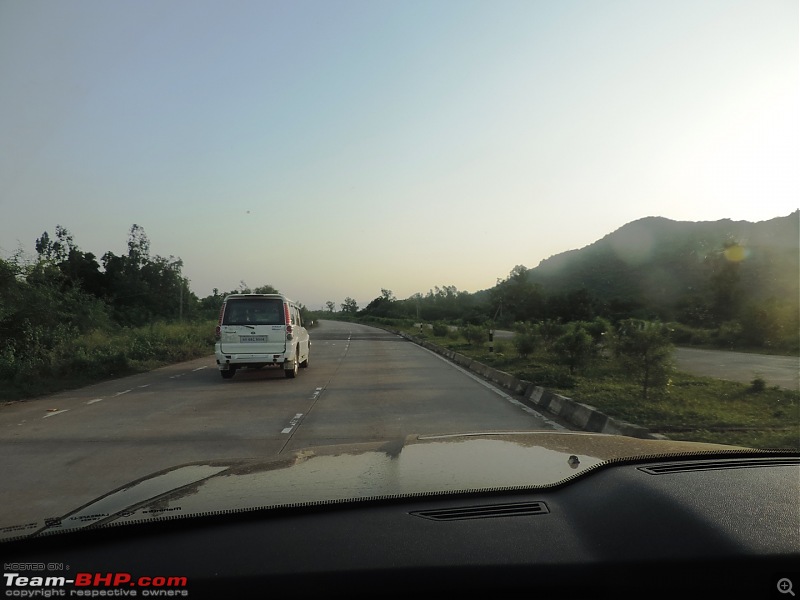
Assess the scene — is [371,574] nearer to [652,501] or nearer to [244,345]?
[652,501]

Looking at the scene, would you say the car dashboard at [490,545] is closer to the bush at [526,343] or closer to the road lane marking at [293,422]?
the road lane marking at [293,422]

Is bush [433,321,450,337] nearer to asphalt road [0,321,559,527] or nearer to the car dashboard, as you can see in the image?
asphalt road [0,321,559,527]

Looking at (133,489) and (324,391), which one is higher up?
(133,489)

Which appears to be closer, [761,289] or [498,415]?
[498,415]

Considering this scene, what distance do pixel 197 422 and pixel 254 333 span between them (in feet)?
19.0

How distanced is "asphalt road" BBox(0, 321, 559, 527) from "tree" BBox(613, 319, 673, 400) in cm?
240

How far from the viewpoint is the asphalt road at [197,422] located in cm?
596

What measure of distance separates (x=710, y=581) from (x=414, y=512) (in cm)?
105

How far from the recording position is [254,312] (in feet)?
49.1

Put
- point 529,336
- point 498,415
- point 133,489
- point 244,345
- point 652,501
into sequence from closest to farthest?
point 652,501 → point 133,489 → point 498,415 → point 244,345 → point 529,336

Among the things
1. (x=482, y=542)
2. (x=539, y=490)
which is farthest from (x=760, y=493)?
(x=482, y=542)

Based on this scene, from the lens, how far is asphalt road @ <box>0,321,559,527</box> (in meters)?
5.96

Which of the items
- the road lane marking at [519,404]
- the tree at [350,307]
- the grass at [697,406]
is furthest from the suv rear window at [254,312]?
the tree at [350,307]

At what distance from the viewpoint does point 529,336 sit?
65.6 ft
